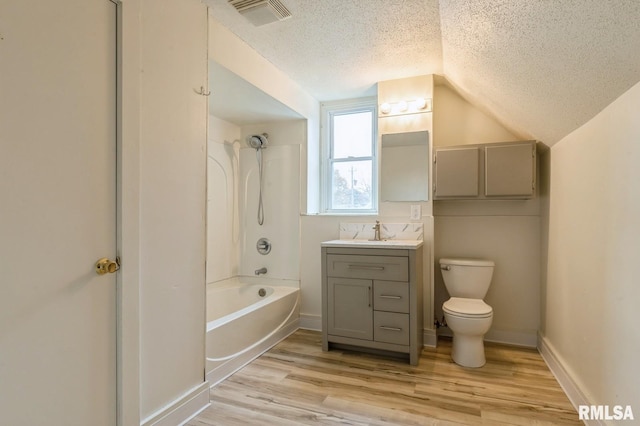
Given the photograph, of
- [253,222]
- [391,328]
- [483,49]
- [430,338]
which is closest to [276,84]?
[253,222]

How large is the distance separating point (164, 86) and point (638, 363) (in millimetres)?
2374

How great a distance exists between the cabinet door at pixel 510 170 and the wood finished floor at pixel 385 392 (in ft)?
4.26

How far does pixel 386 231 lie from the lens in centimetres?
292

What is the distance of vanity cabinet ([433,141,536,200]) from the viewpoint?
8.31 ft

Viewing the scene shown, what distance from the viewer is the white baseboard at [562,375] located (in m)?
1.74

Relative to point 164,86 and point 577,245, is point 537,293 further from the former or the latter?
point 164,86

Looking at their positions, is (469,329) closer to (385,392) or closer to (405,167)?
(385,392)

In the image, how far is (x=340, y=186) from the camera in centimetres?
347

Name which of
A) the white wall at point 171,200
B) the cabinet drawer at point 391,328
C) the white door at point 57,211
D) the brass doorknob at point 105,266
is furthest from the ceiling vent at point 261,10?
the cabinet drawer at point 391,328

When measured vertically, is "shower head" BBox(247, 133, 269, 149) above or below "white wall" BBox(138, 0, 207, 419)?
above

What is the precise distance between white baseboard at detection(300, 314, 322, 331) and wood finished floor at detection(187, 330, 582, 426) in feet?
1.78

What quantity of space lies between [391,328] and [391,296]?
9.3 inches

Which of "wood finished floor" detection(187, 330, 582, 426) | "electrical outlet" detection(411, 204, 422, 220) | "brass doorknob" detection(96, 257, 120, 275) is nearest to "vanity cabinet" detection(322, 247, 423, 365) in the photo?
"wood finished floor" detection(187, 330, 582, 426)

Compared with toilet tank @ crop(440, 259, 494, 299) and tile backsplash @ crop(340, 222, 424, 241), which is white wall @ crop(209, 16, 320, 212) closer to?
tile backsplash @ crop(340, 222, 424, 241)
